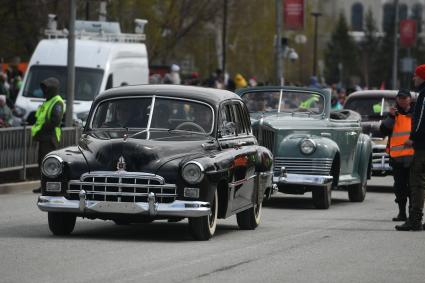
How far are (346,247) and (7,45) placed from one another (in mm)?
35168

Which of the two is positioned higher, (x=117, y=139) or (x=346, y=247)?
(x=117, y=139)

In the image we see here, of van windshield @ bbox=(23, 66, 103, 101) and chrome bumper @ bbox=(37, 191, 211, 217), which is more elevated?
van windshield @ bbox=(23, 66, 103, 101)

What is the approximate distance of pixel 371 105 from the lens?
88.5 ft

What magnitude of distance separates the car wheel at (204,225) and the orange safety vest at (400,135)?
3.52 metres

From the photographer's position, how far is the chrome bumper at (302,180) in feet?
64.6

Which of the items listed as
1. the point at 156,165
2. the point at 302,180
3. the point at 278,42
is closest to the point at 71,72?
the point at 302,180

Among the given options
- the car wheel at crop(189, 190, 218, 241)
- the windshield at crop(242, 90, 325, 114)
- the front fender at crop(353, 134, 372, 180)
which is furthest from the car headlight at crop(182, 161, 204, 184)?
the front fender at crop(353, 134, 372, 180)

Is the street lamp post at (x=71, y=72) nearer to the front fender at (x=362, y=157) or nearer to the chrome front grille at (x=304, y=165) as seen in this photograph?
the front fender at (x=362, y=157)

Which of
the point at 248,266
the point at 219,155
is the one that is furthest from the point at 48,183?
the point at 248,266

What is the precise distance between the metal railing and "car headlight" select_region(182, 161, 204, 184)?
9.72 meters

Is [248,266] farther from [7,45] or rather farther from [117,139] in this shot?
[7,45]

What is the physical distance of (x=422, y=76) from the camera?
1572cm

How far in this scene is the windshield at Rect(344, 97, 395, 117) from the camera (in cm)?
2681

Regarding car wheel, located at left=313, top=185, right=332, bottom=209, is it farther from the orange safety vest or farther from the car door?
the car door
